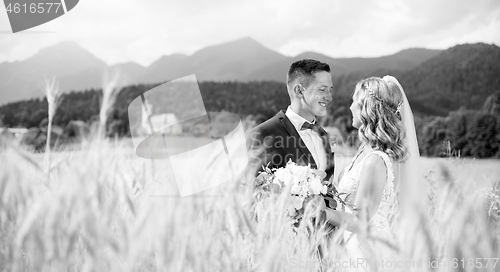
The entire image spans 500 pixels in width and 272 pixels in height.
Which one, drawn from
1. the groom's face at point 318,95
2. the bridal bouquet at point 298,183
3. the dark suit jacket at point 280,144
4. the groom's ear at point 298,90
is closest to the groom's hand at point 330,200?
the bridal bouquet at point 298,183

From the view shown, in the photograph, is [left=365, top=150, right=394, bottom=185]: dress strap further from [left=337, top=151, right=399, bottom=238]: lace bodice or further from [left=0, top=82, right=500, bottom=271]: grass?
[left=0, top=82, right=500, bottom=271]: grass

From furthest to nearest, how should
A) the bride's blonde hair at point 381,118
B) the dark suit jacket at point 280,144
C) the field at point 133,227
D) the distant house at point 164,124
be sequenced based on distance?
the dark suit jacket at point 280,144 < the bride's blonde hair at point 381,118 < the distant house at point 164,124 < the field at point 133,227

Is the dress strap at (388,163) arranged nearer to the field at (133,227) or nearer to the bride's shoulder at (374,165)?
the bride's shoulder at (374,165)

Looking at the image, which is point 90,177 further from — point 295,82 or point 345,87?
point 345,87

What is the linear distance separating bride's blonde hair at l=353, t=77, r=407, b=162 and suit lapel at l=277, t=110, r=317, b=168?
2.93 ft

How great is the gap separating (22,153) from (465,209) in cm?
144

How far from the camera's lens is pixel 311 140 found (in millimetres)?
4832

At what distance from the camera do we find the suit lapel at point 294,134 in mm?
4613

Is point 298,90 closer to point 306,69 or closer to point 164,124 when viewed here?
point 306,69

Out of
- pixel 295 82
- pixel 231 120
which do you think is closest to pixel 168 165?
pixel 231 120

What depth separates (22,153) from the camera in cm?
148

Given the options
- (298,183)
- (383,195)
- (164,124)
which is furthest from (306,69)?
(164,124)

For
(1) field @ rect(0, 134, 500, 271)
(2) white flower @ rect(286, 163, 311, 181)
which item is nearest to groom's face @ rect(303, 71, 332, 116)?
(2) white flower @ rect(286, 163, 311, 181)

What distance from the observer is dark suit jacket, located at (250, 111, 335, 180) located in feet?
15.0
